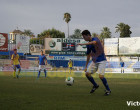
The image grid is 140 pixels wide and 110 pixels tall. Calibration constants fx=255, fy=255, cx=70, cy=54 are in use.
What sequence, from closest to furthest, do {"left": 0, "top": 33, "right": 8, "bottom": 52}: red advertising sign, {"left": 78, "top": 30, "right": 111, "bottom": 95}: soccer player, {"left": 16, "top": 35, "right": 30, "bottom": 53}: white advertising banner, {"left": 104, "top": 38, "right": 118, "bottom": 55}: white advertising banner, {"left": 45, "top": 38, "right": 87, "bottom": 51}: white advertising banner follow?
{"left": 78, "top": 30, "right": 111, "bottom": 95}: soccer player
{"left": 0, "top": 33, "right": 8, "bottom": 52}: red advertising sign
{"left": 16, "top": 35, "right": 30, "bottom": 53}: white advertising banner
{"left": 45, "top": 38, "right": 87, "bottom": 51}: white advertising banner
{"left": 104, "top": 38, "right": 118, "bottom": 55}: white advertising banner

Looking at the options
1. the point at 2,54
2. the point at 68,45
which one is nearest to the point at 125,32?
the point at 68,45

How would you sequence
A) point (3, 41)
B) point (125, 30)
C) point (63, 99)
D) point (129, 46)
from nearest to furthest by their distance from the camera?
point (63, 99)
point (3, 41)
point (129, 46)
point (125, 30)

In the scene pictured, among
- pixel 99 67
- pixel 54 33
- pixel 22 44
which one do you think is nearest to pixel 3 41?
pixel 22 44

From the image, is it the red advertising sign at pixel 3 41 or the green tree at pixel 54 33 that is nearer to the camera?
the red advertising sign at pixel 3 41

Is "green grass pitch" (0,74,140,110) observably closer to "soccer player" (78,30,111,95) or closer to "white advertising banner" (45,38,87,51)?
"soccer player" (78,30,111,95)

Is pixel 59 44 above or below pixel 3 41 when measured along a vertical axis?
below

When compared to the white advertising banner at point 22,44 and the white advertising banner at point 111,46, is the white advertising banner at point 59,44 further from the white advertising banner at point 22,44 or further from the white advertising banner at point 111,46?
the white advertising banner at point 22,44

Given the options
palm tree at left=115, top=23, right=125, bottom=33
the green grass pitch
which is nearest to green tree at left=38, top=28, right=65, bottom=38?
palm tree at left=115, top=23, right=125, bottom=33

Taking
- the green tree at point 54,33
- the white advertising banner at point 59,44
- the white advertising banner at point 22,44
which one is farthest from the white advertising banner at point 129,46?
the green tree at point 54,33

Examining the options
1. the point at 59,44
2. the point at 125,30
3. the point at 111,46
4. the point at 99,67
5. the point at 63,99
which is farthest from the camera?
the point at 125,30

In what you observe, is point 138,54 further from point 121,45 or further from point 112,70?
point 112,70

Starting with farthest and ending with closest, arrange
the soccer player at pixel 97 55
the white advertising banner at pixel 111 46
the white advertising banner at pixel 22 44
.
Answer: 1. the white advertising banner at pixel 111 46
2. the white advertising banner at pixel 22 44
3. the soccer player at pixel 97 55

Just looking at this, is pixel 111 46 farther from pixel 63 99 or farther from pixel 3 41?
pixel 63 99

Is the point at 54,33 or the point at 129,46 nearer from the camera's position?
the point at 129,46
